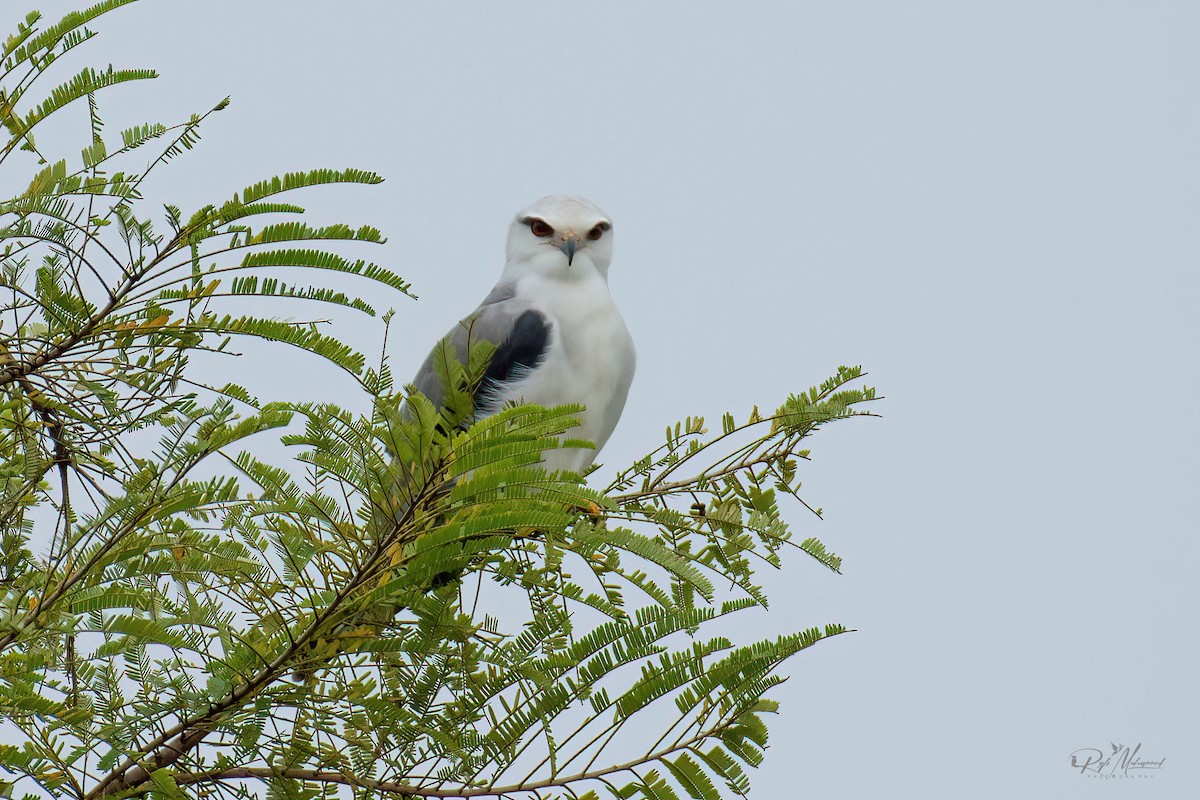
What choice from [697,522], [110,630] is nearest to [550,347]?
[697,522]

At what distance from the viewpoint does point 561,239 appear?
254 inches

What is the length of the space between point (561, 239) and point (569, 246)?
0.08 m

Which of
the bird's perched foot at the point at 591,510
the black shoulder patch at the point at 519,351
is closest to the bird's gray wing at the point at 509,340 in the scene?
the black shoulder patch at the point at 519,351

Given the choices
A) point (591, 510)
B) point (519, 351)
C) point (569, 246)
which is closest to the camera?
point (591, 510)

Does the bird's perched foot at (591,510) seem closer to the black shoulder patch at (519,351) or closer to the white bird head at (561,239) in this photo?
the black shoulder patch at (519,351)

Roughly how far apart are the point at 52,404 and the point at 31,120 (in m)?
0.72

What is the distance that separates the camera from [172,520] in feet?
10.8

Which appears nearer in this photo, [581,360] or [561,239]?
[581,360]

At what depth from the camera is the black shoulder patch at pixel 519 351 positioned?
20.0 feet

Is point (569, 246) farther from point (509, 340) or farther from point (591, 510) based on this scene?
point (591, 510)

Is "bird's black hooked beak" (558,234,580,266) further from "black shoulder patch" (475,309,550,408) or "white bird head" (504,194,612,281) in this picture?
"black shoulder patch" (475,309,550,408)

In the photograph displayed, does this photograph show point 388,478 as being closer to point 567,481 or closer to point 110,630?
point 567,481

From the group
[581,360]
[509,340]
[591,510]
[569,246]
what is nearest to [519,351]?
[509,340]

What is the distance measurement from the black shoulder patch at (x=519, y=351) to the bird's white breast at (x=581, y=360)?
0.13 feet
